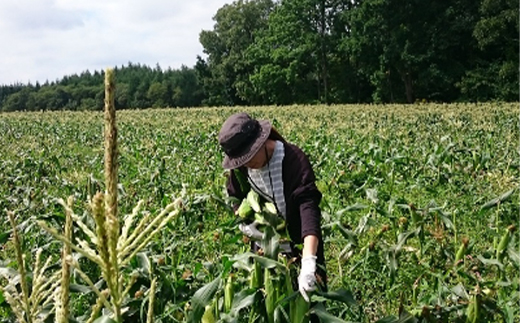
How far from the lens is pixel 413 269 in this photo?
3.55m

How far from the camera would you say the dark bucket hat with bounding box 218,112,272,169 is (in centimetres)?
275

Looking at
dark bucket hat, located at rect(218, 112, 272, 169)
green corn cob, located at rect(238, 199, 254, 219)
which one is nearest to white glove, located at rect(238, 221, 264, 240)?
green corn cob, located at rect(238, 199, 254, 219)

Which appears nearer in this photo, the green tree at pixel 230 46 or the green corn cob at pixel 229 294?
the green corn cob at pixel 229 294

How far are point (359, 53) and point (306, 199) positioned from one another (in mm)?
34900

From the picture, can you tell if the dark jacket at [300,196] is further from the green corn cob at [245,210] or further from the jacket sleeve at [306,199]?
the green corn cob at [245,210]

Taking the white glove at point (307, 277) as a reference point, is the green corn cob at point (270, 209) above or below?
above

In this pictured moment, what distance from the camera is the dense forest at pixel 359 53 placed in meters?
31.2

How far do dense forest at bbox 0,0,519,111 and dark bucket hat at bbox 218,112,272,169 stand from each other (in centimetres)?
2984

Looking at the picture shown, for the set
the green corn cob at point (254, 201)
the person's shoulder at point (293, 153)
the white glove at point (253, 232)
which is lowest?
the white glove at point (253, 232)

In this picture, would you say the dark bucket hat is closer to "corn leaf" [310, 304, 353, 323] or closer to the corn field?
the corn field

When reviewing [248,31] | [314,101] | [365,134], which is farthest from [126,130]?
[248,31]

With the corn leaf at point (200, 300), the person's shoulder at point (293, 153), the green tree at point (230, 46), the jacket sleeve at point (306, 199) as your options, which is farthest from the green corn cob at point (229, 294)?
the green tree at point (230, 46)

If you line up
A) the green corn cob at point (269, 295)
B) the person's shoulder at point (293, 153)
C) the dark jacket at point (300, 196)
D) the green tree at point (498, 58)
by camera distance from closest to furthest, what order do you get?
the green corn cob at point (269, 295), the dark jacket at point (300, 196), the person's shoulder at point (293, 153), the green tree at point (498, 58)

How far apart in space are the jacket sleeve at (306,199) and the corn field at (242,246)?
0.28 metres
